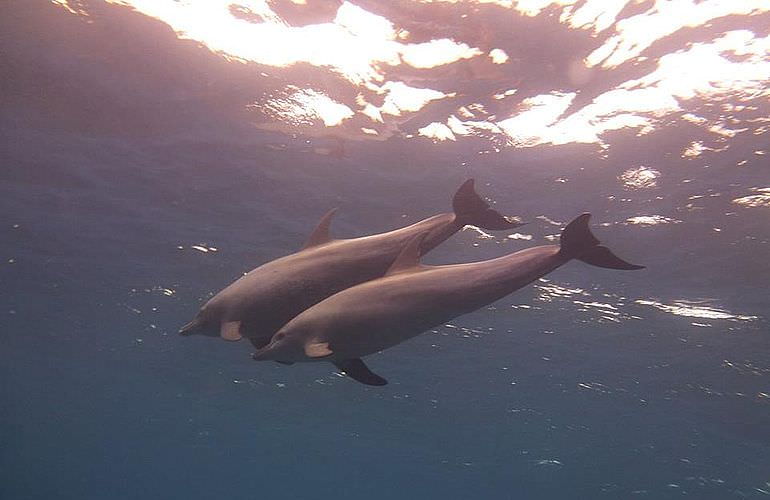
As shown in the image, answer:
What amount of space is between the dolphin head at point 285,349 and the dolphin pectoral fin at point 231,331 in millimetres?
339

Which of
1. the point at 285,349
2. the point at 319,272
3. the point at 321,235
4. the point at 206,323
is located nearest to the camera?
the point at 285,349

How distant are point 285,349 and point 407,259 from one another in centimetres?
102

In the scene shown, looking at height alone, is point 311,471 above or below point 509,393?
below

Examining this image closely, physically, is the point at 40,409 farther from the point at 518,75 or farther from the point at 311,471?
the point at 518,75

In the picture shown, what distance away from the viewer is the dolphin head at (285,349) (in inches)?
150

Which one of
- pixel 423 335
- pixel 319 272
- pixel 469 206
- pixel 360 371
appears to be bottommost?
pixel 423 335

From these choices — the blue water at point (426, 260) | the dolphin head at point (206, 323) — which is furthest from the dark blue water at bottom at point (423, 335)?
the dolphin head at point (206, 323)

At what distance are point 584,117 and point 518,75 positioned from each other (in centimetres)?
170

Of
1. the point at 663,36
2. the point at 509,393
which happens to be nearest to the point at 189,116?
the point at 663,36

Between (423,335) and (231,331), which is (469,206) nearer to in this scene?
(231,331)

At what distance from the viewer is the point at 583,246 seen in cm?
371

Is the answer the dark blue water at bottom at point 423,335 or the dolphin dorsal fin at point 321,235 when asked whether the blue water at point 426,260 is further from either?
the dolphin dorsal fin at point 321,235

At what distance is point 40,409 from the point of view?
70250mm

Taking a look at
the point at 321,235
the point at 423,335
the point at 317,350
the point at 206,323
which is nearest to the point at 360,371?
the point at 317,350
